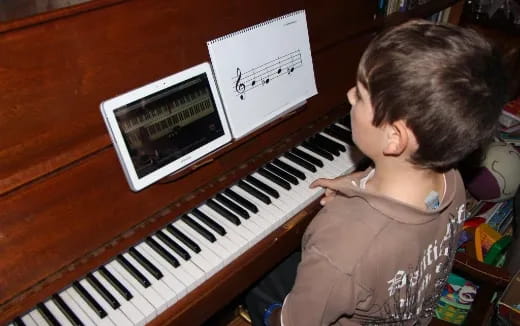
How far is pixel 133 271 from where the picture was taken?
1.20 m

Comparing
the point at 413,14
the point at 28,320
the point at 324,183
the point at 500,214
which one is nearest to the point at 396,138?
the point at 324,183

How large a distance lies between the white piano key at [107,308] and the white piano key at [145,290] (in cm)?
8

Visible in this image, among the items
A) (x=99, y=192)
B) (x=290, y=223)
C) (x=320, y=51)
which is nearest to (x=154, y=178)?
(x=99, y=192)

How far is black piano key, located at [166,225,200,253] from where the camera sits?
127 cm

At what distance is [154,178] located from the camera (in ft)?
4.09

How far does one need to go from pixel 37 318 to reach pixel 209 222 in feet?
1.80

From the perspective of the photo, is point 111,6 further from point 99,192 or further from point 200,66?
point 99,192

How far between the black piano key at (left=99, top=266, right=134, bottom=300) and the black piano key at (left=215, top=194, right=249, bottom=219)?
43 cm

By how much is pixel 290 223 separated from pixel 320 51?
0.75 metres

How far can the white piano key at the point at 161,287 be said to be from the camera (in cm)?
115

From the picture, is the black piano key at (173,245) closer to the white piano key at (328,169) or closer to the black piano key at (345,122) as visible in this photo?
the white piano key at (328,169)

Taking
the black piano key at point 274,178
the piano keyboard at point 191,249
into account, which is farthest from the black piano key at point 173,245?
the black piano key at point 274,178

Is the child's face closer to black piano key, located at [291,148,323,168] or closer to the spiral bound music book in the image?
the spiral bound music book

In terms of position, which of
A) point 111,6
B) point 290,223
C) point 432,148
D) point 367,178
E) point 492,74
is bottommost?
point 290,223
